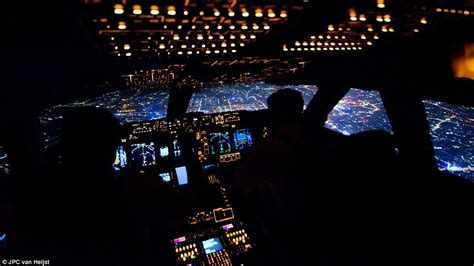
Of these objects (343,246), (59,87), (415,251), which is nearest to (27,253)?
(343,246)

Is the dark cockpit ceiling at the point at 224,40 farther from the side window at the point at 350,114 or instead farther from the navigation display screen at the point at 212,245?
the navigation display screen at the point at 212,245

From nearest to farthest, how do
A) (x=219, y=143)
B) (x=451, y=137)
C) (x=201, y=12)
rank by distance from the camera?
(x=201, y=12) → (x=451, y=137) → (x=219, y=143)

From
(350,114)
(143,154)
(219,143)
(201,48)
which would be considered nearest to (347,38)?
(201,48)

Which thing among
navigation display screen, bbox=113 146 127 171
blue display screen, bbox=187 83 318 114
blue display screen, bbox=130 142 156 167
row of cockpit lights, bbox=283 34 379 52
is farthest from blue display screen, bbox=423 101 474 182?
navigation display screen, bbox=113 146 127 171

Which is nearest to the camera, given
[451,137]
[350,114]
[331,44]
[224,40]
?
[224,40]

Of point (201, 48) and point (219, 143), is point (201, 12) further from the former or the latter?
point (219, 143)

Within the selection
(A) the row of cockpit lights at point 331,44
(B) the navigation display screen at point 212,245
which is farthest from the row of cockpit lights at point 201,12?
(B) the navigation display screen at point 212,245

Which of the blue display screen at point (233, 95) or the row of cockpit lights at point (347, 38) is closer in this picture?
the row of cockpit lights at point (347, 38)
